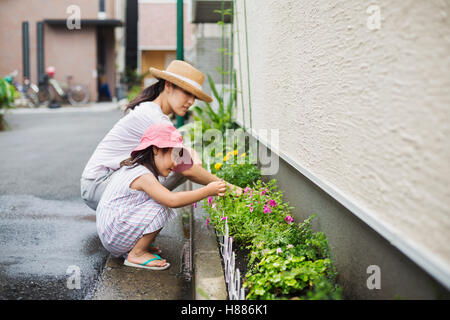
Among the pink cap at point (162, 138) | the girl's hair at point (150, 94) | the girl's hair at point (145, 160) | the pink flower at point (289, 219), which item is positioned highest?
the girl's hair at point (150, 94)

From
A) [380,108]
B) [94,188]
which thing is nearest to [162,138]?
[94,188]

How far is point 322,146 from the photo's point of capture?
2.86 m

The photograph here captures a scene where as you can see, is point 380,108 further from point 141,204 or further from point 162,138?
point 141,204

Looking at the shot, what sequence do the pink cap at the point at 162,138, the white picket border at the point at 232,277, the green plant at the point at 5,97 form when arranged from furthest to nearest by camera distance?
the green plant at the point at 5,97
the pink cap at the point at 162,138
the white picket border at the point at 232,277

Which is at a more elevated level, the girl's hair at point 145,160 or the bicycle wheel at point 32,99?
the bicycle wheel at point 32,99

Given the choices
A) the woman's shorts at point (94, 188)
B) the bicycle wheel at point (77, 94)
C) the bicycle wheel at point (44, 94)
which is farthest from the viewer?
the bicycle wheel at point (77, 94)

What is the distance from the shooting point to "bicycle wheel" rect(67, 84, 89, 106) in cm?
2001

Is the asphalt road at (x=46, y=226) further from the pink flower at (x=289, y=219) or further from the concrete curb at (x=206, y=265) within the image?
the pink flower at (x=289, y=219)

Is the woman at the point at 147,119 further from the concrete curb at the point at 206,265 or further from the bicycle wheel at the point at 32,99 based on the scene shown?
the bicycle wheel at the point at 32,99

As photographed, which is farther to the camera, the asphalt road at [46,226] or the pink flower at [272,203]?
the pink flower at [272,203]

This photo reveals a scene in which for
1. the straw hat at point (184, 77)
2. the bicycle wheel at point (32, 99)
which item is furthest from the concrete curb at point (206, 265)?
the bicycle wheel at point (32, 99)

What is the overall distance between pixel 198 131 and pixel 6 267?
428 cm

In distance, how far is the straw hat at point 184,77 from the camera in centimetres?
355

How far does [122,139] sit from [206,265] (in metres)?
1.24
